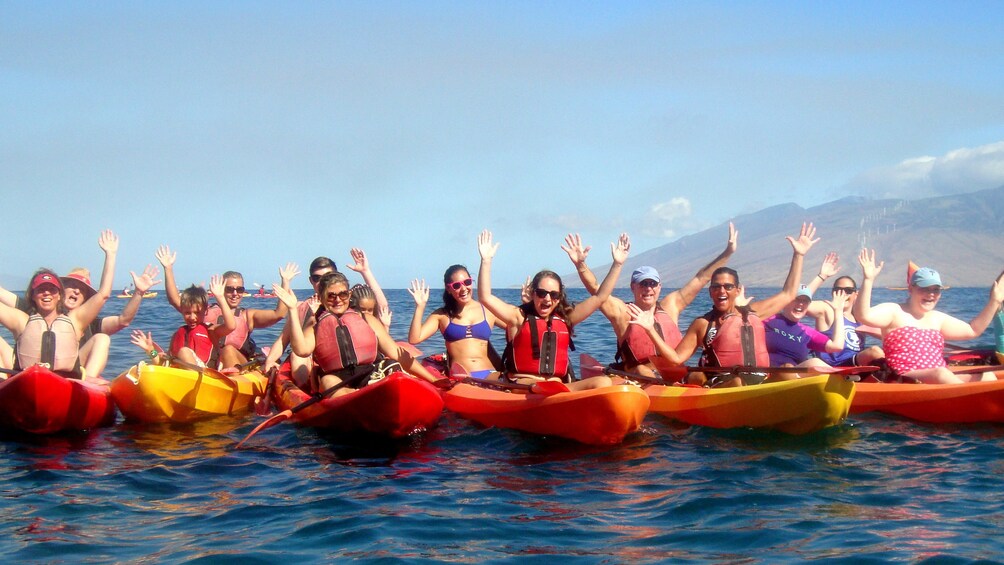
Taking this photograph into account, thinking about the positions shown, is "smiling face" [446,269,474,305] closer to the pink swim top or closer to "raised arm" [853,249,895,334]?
"raised arm" [853,249,895,334]

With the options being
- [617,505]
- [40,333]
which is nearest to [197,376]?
[40,333]

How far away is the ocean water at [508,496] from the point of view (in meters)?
4.89

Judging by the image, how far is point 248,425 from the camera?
888cm

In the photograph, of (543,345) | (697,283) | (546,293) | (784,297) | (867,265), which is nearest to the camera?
(546,293)

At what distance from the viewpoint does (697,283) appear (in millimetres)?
A: 9531

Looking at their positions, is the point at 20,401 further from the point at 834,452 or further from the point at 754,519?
the point at 834,452

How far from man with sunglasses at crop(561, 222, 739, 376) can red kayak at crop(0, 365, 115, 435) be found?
4788 mm

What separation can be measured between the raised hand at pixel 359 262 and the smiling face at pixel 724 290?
3.82m

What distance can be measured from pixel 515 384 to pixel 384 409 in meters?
1.21

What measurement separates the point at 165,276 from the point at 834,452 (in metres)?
6.90

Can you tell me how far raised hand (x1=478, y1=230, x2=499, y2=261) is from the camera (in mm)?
8102

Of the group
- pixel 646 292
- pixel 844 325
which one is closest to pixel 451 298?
pixel 646 292

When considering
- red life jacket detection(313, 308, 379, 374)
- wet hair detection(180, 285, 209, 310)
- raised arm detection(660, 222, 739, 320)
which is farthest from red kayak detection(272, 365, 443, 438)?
raised arm detection(660, 222, 739, 320)

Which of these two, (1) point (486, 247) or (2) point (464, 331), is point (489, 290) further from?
(2) point (464, 331)
